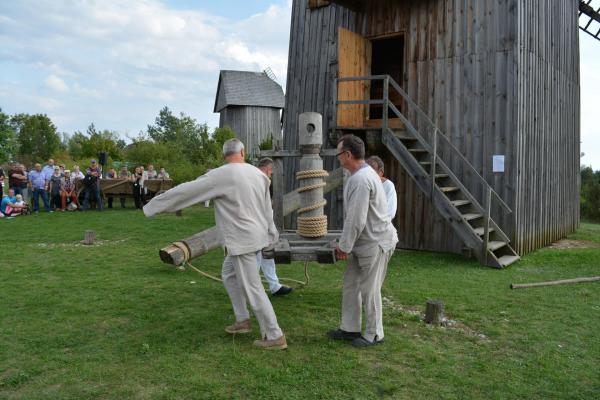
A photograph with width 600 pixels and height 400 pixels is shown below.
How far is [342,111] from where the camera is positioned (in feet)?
35.6

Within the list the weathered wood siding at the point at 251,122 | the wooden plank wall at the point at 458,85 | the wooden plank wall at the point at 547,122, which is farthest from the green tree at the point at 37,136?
the wooden plank wall at the point at 547,122

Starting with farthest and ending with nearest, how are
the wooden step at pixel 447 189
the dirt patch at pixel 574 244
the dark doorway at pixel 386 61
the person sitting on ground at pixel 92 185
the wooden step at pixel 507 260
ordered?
the person sitting on ground at pixel 92 185
the dark doorway at pixel 386 61
the dirt patch at pixel 574 244
the wooden step at pixel 447 189
the wooden step at pixel 507 260

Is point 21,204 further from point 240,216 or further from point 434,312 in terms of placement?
point 434,312

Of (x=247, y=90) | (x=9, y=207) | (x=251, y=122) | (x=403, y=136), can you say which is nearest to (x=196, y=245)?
(x=403, y=136)

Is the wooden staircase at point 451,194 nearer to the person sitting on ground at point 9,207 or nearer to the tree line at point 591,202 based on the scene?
the person sitting on ground at point 9,207

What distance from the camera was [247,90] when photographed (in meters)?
39.3

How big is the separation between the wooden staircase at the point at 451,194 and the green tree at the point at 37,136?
135 ft

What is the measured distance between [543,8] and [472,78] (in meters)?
2.86

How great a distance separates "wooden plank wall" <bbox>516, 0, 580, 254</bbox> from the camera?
10250mm

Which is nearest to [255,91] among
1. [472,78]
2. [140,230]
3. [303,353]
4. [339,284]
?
[140,230]

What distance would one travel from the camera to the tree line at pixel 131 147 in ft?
89.1

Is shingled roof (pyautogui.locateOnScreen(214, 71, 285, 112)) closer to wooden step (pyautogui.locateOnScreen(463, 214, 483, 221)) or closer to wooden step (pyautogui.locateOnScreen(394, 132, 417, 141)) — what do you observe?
wooden step (pyautogui.locateOnScreen(394, 132, 417, 141))

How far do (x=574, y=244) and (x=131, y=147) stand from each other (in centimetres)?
2933

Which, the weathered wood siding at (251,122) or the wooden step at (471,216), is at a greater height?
the weathered wood siding at (251,122)
